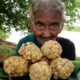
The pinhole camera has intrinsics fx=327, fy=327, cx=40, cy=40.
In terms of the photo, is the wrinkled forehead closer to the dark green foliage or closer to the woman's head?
the woman's head

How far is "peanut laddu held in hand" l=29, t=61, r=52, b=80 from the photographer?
48.5 inches

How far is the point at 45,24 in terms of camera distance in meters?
1.60

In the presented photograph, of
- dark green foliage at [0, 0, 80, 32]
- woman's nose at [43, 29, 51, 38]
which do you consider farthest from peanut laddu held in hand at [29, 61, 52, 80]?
dark green foliage at [0, 0, 80, 32]

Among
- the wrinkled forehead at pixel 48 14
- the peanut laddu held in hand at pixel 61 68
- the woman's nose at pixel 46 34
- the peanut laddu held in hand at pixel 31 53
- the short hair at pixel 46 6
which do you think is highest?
the short hair at pixel 46 6

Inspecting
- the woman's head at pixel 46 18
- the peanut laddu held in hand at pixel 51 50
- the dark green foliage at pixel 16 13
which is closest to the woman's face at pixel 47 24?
the woman's head at pixel 46 18

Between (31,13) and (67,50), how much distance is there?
44 centimetres

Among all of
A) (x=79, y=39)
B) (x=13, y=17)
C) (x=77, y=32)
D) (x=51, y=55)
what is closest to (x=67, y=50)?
(x=51, y=55)

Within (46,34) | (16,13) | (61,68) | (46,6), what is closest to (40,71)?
(61,68)

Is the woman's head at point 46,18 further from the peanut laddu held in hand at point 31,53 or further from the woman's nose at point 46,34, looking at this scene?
the peanut laddu held in hand at point 31,53

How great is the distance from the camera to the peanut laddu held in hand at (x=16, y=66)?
50.7 inches

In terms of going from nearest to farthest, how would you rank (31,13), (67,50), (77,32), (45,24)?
1. (45,24)
2. (31,13)
3. (67,50)
4. (77,32)

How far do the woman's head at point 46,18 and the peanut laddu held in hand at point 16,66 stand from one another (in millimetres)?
325

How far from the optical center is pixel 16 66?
1289 mm

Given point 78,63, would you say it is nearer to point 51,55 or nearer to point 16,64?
point 51,55
